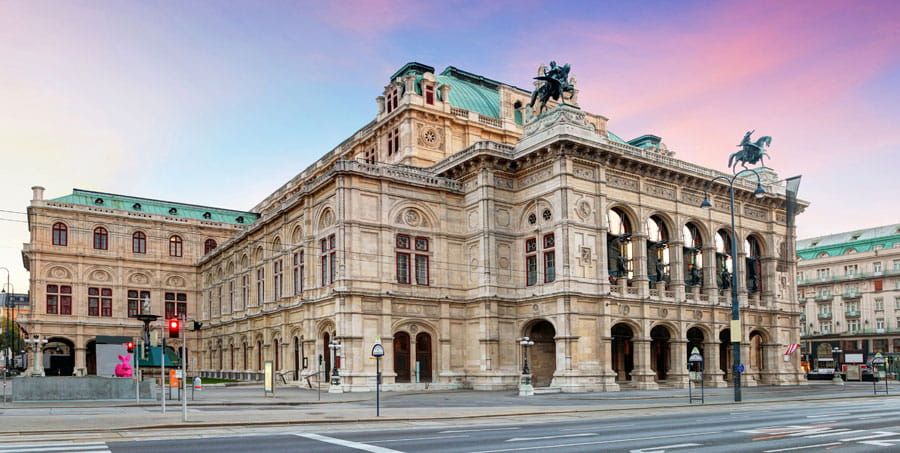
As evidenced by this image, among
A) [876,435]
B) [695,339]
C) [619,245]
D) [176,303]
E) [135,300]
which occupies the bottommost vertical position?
[695,339]

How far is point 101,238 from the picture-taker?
88500mm

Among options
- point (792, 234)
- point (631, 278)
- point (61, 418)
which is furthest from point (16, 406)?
point (792, 234)

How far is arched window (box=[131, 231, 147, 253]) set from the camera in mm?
90438

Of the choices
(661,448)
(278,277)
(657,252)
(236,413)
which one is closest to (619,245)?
(657,252)

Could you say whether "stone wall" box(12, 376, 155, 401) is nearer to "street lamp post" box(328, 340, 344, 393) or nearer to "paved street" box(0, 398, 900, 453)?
"street lamp post" box(328, 340, 344, 393)

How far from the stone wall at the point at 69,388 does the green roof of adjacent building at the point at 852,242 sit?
90.2 m

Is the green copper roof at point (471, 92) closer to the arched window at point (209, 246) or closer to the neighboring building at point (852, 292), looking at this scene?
the arched window at point (209, 246)

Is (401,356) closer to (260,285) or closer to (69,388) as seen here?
(260,285)

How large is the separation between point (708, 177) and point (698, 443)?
44.4 meters

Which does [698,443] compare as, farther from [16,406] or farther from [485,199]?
[485,199]

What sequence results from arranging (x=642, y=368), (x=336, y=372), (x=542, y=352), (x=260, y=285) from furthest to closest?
(x=260, y=285) → (x=542, y=352) → (x=642, y=368) → (x=336, y=372)

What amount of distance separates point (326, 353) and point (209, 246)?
146 feet

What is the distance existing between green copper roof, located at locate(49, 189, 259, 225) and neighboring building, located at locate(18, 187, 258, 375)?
4.5 inches

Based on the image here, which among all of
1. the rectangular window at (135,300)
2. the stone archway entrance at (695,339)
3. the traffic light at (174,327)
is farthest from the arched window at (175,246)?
the traffic light at (174,327)
